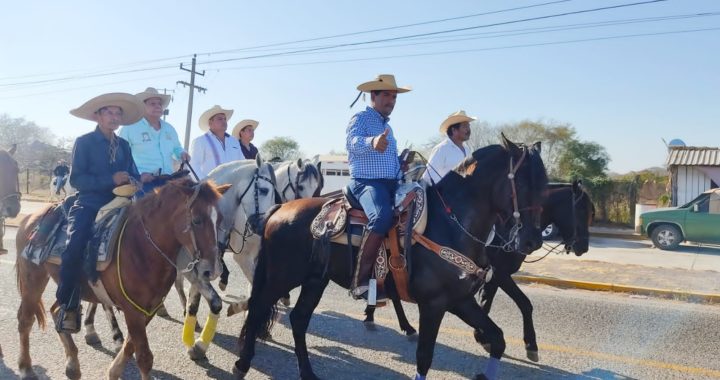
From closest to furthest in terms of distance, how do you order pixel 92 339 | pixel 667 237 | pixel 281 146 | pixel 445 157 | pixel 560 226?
pixel 92 339
pixel 560 226
pixel 445 157
pixel 667 237
pixel 281 146

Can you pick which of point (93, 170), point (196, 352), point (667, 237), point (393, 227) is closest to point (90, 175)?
point (93, 170)

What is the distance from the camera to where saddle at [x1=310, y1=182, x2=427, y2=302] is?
434 cm

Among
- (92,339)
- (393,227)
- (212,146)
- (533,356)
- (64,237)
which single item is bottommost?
(92,339)

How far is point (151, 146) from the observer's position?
6066 millimetres

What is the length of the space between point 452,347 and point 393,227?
6.82 feet

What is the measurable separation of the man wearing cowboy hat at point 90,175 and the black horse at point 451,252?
1.43 metres

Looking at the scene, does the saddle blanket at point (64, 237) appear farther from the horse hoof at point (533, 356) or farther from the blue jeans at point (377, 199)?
the horse hoof at point (533, 356)

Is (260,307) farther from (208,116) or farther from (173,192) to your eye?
(208,116)

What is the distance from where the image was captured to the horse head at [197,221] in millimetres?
3818

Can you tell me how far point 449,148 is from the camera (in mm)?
6719

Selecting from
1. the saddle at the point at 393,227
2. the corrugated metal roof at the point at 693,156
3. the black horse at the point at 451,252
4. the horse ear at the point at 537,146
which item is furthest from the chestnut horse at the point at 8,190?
the corrugated metal roof at the point at 693,156

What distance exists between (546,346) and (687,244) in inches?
534

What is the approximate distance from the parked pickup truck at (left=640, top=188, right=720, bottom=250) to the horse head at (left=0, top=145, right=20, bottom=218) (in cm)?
1551

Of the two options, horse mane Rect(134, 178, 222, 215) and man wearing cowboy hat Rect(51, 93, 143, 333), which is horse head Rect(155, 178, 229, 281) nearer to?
horse mane Rect(134, 178, 222, 215)
